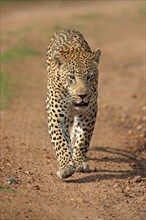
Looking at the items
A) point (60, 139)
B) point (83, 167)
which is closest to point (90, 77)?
point (60, 139)

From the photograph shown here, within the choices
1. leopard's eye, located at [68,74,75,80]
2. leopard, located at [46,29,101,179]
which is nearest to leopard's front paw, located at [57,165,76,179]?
leopard, located at [46,29,101,179]

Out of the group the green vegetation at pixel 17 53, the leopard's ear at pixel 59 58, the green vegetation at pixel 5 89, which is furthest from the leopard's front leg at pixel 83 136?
the green vegetation at pixel 17 53

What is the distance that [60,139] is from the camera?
10.4 metres

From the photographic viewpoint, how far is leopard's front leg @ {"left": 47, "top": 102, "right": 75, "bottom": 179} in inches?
398

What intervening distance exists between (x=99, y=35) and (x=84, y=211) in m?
15.1

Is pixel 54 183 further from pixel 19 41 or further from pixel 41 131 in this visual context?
pixel 19 41

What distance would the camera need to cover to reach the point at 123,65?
19.5 meters

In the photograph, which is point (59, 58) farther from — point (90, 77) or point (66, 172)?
point (66, 172)

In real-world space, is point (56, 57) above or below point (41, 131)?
above

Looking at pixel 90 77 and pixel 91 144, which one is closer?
pixel 90 77

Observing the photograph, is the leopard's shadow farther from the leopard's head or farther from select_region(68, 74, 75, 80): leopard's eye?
select_region(68, 74, 75, 80): leopard's eye

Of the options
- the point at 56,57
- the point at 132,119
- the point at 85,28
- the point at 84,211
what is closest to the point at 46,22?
the point at 85,28

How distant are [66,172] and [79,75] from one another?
130cm

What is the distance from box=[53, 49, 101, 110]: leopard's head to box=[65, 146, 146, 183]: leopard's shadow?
1.02 m
